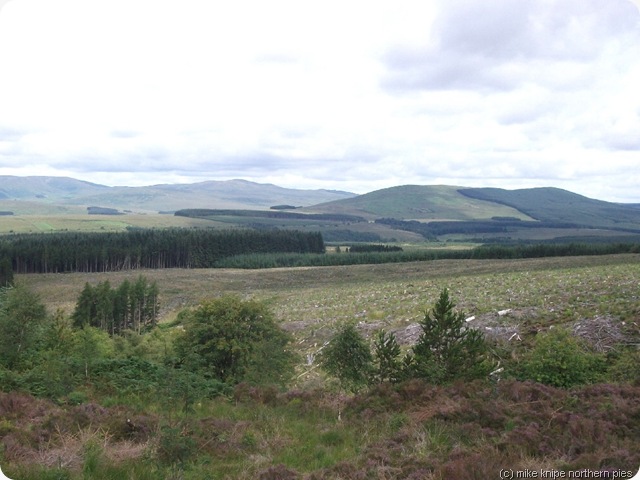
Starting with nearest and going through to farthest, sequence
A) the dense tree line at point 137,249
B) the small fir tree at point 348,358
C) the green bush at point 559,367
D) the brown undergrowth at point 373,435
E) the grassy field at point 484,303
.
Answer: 1. the brown undergrowth at point 373,435
2. the green bush at point 559,367
3. the small fir tree at point 348,358
4. the grassy field at point 484,303
5. the dense tree line at point 137,249

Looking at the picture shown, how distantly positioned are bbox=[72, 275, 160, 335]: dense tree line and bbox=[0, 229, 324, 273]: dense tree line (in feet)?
214

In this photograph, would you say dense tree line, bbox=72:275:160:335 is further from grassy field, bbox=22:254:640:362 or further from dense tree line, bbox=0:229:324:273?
dense tree line, bbox=0:229:324:273

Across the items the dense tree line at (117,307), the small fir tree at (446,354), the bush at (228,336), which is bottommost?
the dense tree line at (117,307)

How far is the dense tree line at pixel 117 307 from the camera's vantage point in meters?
49.6

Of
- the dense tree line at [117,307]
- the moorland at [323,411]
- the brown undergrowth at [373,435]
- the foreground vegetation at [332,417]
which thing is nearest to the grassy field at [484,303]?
the moorland at [323,411]

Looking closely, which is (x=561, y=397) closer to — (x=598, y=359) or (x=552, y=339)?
(x=552, y=339)

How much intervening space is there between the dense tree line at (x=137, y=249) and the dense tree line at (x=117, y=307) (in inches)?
2574

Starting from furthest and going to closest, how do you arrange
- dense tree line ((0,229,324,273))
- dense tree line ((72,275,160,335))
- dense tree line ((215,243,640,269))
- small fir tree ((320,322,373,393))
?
dense tree line ((0,229,324,273)) < dense tree line ((215,243,640,269)) < dense tree line ((72,275,160,335)) < small fir tree ((320,322,373,393))

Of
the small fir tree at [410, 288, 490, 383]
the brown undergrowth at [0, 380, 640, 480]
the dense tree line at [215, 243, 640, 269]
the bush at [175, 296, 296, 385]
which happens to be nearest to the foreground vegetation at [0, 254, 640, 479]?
the brown undergrowth at [0, 380, 640, 480]

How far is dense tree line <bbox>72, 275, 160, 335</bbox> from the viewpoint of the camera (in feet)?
163

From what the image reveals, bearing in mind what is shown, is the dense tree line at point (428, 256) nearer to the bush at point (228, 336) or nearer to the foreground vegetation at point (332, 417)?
the bush at point (228, 336)

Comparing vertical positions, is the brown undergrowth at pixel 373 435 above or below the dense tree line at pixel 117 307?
above

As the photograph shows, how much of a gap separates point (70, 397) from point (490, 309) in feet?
73.3

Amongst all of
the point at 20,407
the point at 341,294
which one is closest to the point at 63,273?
the point at 341,294
